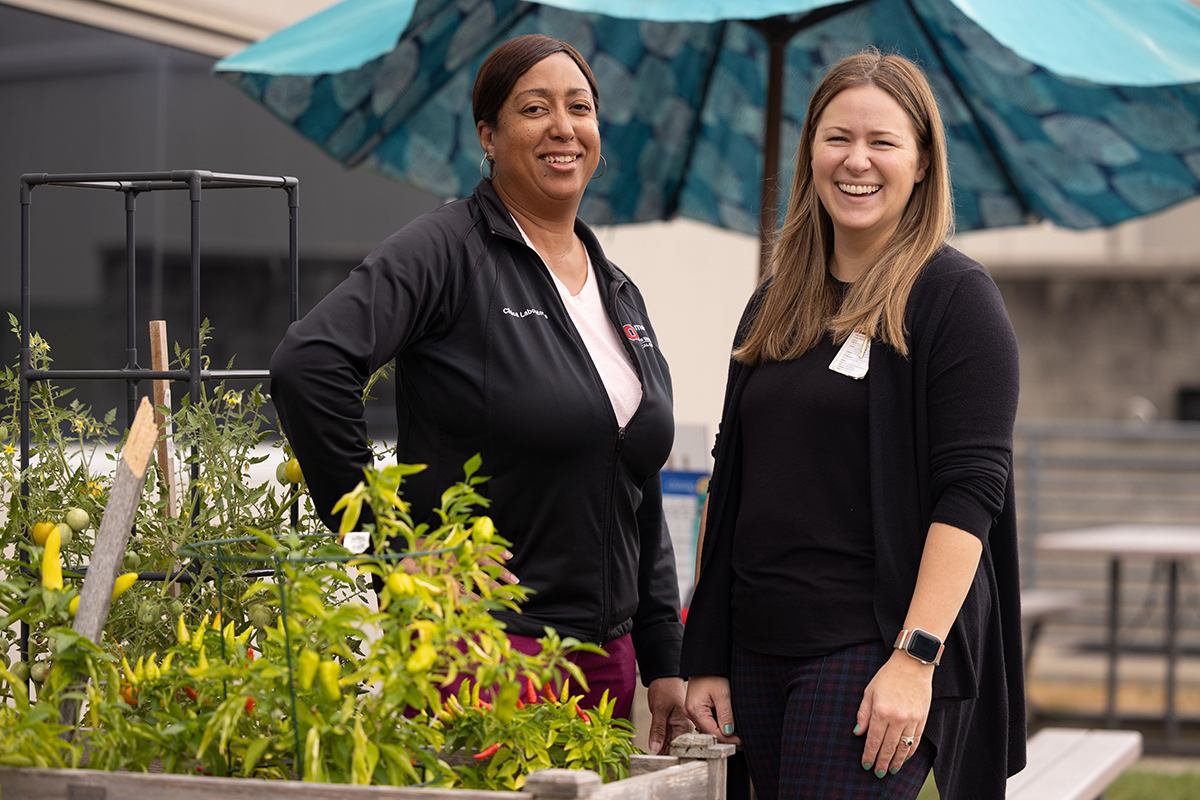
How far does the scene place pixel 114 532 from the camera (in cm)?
158

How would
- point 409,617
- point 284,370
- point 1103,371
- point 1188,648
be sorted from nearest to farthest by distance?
point 409,617, point 284,370, point 1188,648, point 1103,371

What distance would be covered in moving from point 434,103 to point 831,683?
7.94 ft

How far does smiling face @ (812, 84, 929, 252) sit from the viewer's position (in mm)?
1855

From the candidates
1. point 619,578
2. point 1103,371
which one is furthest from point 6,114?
point 1103,371

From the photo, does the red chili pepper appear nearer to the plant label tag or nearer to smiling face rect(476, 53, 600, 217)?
the plant label tag

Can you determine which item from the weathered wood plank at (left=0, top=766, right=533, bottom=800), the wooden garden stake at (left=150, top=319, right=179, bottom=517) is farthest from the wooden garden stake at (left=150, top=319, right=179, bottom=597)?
the weathered wood plank at (left=0, top=766, right=533, bottom=800)

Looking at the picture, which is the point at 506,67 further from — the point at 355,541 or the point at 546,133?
the point at 355,541

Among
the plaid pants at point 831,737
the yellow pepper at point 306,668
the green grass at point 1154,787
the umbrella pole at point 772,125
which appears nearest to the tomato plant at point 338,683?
the yellow pepper at point 306,668

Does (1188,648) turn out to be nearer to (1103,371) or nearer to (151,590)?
(1103,371)

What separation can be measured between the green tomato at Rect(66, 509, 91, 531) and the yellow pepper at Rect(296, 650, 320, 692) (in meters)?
0.68

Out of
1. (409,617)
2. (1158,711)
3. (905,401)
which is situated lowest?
(1158,711)

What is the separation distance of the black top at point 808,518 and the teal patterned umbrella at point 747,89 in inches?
37.5

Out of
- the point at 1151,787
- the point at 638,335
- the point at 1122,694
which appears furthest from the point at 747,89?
the point at 1122,694

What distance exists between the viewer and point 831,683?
1760 millimetres
